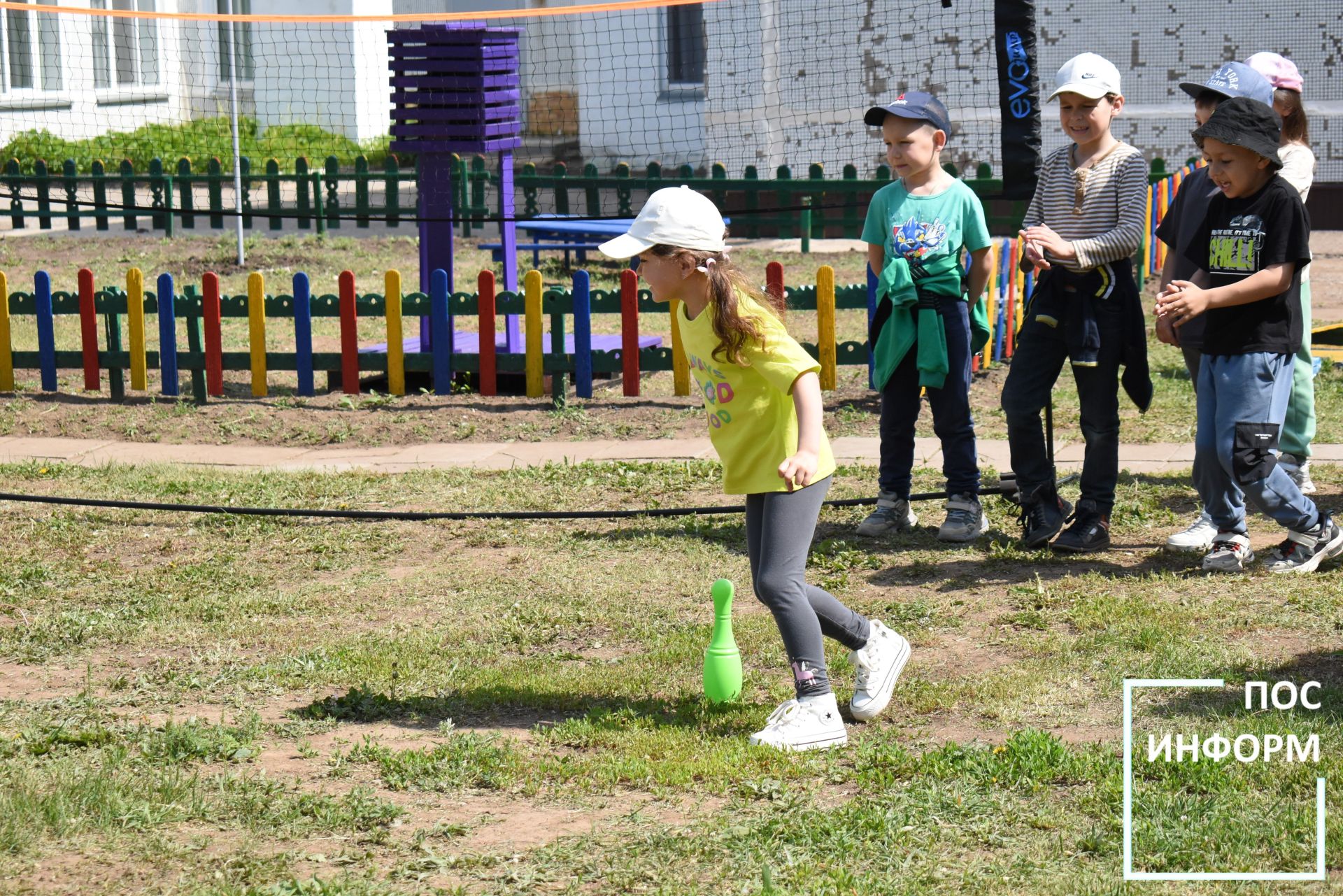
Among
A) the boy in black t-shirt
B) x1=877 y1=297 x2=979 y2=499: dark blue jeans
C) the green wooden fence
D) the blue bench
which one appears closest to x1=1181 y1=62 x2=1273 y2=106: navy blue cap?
the boy in black t-shirt

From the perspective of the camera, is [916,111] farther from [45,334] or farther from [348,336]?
[45,334]

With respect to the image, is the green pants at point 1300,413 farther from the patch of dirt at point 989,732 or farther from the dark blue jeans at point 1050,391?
the patch of dirt at point 989,732

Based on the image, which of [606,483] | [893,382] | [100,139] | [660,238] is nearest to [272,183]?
[100,139]

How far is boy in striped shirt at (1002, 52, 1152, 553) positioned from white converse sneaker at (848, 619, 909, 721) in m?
1.89

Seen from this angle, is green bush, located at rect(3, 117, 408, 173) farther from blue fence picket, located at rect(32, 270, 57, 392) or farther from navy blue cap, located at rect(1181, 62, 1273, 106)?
navy blue cap, located at rect(1181, 62, 1273, 106)

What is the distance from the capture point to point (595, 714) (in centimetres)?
485

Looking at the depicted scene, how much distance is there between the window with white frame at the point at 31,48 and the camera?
27250 millimetres

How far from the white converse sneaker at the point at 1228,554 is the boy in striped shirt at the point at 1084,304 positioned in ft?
1.70

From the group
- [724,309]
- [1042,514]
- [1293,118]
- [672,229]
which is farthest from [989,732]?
[1293,118]

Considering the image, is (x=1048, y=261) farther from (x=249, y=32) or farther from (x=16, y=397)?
(x=249, y=32)

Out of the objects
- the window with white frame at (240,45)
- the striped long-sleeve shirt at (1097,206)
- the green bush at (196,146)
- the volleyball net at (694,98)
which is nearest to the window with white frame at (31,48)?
the volleyball net at (694,98)

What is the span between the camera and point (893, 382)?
6.81 m

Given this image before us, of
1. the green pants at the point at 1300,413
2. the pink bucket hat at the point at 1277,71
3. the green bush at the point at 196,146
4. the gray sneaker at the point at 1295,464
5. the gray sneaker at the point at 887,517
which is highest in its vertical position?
the green bush at the point at 196,146

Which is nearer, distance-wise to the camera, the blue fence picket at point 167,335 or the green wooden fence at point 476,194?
the blue fence picket at point 167,335
